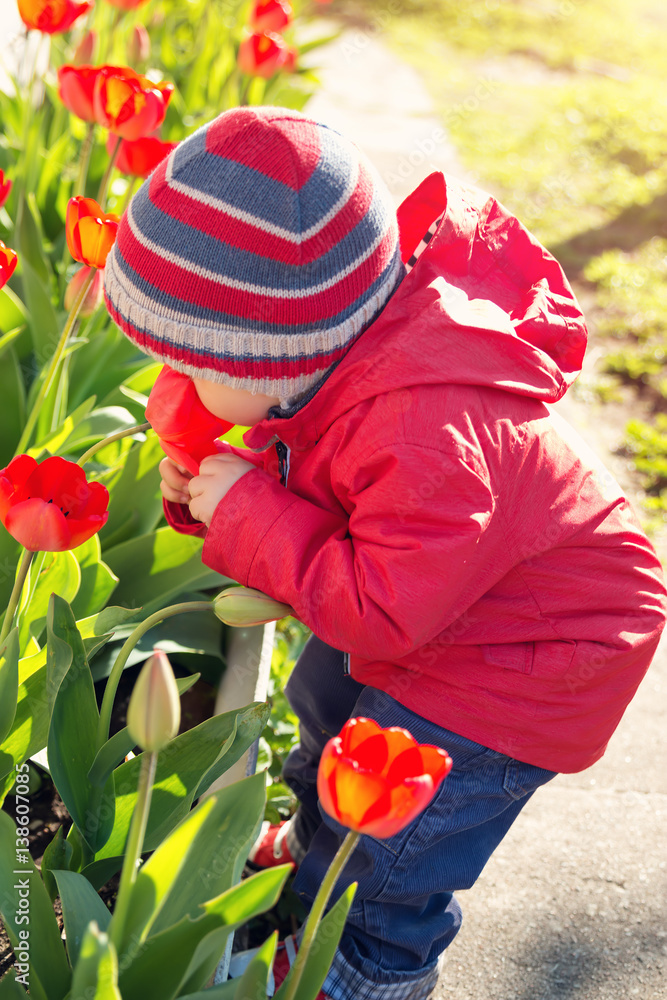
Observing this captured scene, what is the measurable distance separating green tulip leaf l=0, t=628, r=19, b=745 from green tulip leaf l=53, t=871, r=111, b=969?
213mm

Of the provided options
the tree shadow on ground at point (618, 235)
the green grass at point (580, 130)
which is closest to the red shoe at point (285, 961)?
the green grass at point (580, 130)

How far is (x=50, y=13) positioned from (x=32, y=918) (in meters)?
1.78

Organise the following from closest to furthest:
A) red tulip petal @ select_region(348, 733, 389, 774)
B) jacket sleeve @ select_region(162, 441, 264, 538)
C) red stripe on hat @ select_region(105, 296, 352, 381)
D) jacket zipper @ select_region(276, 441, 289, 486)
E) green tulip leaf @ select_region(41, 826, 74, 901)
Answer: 1. red tulip petal @ select_region(348, 733, 389, 774)
2. red stripe on hat @ select_region(105, 296, 352, 381)
3. green tulip leaf @ select_region(41, 826, 74, 901)
4. jacket zipper @ select_region(276, 441, 289, 486)
5. jacket sleeve @ select_region(162, 441, 264, 538)

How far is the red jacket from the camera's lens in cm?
104

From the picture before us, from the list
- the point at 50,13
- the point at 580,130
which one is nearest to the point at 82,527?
the point at 50,13

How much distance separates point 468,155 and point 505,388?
4.58 metres

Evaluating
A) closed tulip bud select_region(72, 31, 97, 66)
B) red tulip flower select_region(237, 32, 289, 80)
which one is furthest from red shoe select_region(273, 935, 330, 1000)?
red tulip flower select_region(237, 32, 289, 80)

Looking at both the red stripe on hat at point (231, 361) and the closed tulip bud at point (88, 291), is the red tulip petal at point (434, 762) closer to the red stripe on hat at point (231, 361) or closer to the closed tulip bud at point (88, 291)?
the red stripe on hat at point (231, 361)

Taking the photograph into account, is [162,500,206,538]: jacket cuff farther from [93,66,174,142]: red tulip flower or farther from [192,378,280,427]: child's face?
[93,66,174,142]: red tulip flower

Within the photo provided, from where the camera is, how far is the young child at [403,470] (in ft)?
3.32

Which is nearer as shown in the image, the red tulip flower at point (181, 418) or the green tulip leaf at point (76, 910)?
the green tulip leaf at point (76, 910)

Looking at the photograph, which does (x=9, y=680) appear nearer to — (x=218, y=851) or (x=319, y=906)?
(x=218, y=851)

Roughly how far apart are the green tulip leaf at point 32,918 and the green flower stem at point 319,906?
262mm

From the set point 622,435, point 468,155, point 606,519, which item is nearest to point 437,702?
point 606,519
